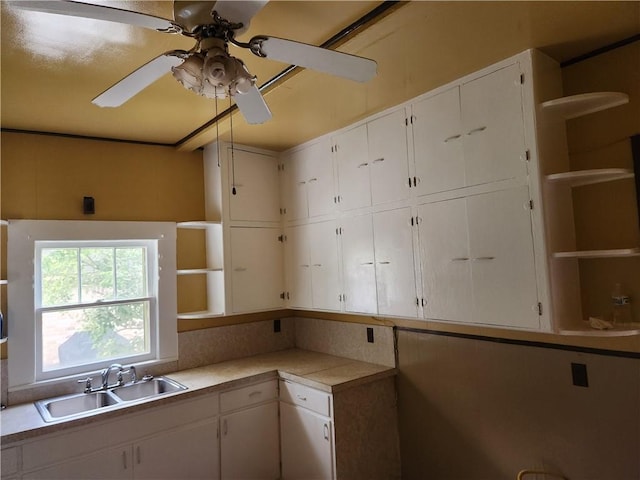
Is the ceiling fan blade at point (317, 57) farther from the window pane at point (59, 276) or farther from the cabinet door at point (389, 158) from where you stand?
the window pane at point (59, 276)

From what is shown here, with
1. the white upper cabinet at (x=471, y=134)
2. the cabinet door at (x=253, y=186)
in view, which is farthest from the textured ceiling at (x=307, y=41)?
the cabinet door at (x=253, y=186)

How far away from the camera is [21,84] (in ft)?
6.86

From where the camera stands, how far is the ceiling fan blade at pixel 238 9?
1192 mm

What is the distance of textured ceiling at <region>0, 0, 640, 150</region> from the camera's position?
1.62m

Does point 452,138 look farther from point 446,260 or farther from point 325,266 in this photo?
point 325,266

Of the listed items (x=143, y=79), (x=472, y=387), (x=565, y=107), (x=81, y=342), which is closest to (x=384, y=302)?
(x=472, y=387)

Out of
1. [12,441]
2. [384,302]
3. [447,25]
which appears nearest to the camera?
[447,25]

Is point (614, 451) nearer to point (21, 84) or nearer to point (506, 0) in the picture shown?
point (506, 0)

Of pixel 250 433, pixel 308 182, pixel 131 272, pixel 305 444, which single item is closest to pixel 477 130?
pixel 308 182

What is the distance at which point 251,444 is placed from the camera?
2.95 m

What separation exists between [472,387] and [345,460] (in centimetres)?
90

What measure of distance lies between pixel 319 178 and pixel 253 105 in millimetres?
1494

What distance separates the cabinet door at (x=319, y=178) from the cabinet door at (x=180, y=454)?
1644mm

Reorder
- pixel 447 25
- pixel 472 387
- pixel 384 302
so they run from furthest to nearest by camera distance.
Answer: pixel 384 302, pixel 472 387, pixel 447 25
